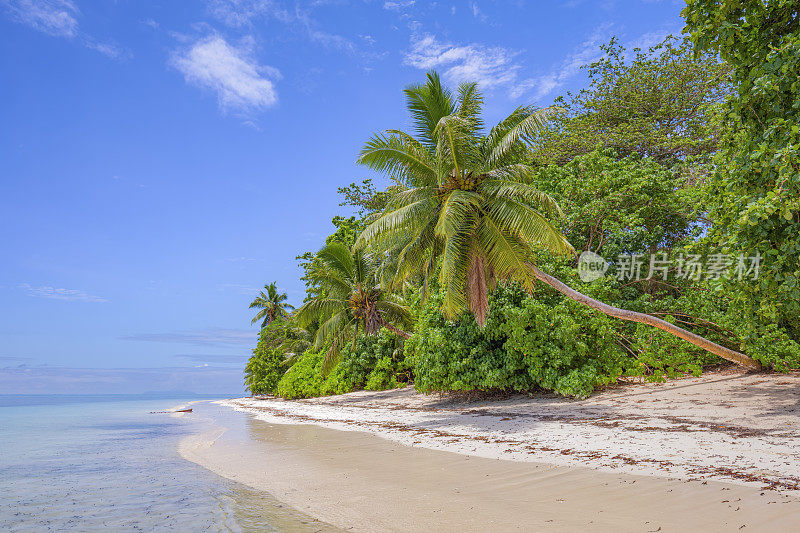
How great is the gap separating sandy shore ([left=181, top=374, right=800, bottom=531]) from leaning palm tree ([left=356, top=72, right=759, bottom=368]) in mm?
2932

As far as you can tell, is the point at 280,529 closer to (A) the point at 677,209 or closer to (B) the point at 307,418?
(B) the point at 307,418

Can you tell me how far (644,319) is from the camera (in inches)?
511

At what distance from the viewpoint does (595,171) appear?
18.2 m

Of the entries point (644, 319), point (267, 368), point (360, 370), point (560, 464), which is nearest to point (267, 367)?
point (267, 368)

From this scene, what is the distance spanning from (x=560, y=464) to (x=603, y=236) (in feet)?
42.8

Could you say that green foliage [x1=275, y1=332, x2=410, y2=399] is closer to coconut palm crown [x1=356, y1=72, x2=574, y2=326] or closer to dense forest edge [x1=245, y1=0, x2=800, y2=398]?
dense forest edge [x1=245, y1=0, x2=800, y2=398]

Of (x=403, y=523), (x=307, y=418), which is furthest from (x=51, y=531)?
(x=307, y=418)

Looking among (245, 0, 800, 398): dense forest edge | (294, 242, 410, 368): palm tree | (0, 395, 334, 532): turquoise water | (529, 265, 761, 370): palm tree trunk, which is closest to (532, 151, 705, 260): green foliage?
(245, 0, 800, 398): dense forest edge

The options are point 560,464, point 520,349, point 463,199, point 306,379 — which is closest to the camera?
point 560,464

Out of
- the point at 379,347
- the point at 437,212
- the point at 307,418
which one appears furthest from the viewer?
the point at 379,347

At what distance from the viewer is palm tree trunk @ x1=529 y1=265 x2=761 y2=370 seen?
42.4 feet

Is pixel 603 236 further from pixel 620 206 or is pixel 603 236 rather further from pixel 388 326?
pixel 388 326

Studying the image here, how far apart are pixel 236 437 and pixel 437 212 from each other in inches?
338

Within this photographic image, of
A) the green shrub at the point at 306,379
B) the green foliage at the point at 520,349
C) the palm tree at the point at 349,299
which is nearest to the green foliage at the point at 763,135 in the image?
the green foliage at the point at 520,349
